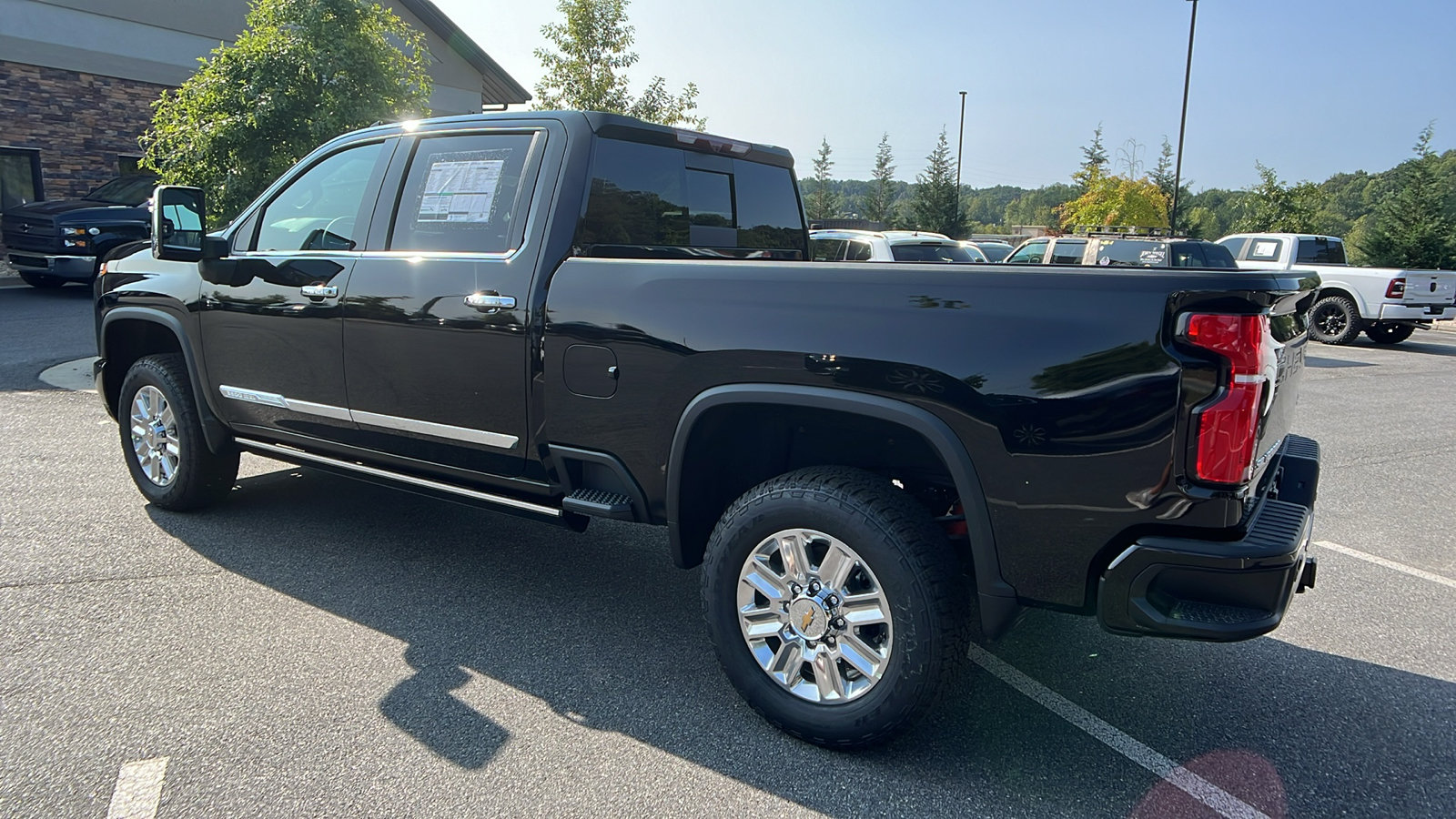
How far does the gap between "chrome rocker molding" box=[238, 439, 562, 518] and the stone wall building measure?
18533 millimetres

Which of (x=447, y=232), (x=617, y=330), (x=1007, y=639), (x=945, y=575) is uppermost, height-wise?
(x=447, y=232)

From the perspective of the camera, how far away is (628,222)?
3.73 meters

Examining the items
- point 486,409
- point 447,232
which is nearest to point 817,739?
point 486,409

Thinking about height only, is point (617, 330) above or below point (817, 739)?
above

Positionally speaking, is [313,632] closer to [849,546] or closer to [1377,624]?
[849,546]

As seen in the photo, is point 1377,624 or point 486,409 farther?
point 1377,624

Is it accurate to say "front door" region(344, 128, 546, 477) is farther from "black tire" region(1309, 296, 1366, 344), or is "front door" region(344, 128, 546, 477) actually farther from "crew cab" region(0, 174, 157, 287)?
"black tire" region(1309, 296, 1366, 344)

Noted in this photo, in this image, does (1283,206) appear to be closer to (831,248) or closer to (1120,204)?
(1120,204)

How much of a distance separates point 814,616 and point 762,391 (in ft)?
2.30

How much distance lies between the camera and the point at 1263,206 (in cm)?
3180

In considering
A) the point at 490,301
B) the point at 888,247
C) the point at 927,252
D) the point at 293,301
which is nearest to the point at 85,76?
the point at 888,247

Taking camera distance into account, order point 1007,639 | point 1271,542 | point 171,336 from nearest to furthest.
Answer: point 1271,542 → point 1007,639 → point 171,336

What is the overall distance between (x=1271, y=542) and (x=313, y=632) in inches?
128

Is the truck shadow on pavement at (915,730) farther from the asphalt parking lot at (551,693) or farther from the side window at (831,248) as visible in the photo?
the side window at (831,248)
